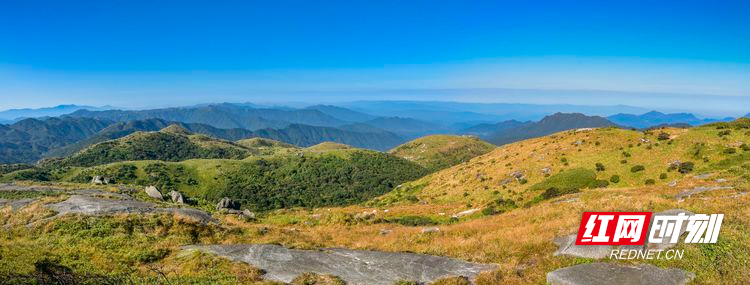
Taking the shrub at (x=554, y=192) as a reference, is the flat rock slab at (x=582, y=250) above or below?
above

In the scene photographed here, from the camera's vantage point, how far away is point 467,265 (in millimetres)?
17688

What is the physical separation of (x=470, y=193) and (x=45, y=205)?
47.5 m

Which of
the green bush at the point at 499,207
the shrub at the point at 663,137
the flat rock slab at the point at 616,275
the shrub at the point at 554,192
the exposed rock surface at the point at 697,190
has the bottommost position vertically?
the green bush at the point at 499,207

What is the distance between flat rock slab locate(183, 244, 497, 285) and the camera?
1644cm

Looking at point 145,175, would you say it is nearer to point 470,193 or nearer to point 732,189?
point 470,193

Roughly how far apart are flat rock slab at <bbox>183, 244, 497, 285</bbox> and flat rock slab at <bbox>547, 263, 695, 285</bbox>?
3.40 metres

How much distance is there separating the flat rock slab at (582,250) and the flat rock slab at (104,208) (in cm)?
2279

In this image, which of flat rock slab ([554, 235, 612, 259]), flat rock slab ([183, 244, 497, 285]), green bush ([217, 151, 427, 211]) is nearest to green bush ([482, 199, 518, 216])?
flat rock slab ([554, 235, 612, 259])

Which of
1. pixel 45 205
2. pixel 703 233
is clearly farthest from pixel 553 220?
pixel 45 205

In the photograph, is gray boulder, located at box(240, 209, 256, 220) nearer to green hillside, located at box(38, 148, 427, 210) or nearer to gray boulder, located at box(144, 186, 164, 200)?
gray boulder, located at box(144, 186, 164, 200)

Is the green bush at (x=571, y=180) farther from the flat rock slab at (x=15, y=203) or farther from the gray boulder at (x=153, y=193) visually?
the flat rock slab at (x=15, y=203)

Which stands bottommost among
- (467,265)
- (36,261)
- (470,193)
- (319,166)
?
(319,166)

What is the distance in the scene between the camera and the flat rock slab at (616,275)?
13520mm

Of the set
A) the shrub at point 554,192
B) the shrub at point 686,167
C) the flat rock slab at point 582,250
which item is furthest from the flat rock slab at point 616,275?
the shrub at point 686,167
